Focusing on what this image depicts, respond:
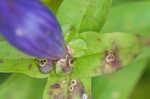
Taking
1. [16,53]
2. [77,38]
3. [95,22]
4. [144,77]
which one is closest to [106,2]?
[95,22]

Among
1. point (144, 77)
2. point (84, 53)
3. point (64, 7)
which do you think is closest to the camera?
point (84, 53)

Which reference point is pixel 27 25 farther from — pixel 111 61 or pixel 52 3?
pixel 52 3

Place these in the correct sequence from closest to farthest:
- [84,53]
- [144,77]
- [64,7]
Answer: [84,53] < [64,7] < [144,77]

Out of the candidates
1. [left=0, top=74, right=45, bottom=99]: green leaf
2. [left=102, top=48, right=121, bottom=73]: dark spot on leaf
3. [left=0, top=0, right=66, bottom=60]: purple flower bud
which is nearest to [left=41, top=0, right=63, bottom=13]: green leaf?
[left=0, top=74, right=45, bottom=99]: green leaf

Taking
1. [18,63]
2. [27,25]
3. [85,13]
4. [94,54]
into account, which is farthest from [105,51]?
[27,25]

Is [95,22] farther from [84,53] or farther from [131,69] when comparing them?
[131,69]

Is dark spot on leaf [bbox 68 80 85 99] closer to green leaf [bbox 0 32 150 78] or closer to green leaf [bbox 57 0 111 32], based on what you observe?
green leaf [bbox 0 32 150 78]

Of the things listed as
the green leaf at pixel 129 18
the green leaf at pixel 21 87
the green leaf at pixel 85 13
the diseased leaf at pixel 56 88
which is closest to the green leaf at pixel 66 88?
the diseased leaf at pixel 56 88
